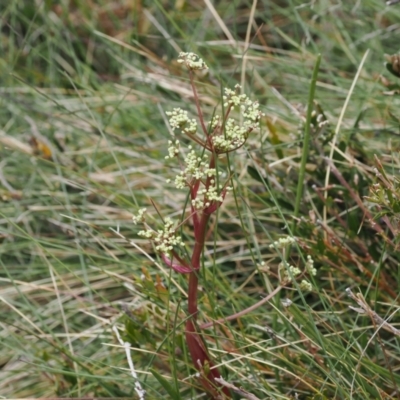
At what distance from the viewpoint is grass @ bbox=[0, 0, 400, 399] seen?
3.74 feet

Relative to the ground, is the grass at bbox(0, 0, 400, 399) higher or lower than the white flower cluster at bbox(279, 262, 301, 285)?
lower

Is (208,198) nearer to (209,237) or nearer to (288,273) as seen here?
(288,273)

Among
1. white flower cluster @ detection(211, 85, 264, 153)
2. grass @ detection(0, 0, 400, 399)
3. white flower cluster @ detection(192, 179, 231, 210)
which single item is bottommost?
grass @ detection(0, 0, 400, 399)

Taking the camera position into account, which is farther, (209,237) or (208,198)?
(209,237)

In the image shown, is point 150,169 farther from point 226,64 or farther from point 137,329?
point 226,64

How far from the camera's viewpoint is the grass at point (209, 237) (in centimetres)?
114

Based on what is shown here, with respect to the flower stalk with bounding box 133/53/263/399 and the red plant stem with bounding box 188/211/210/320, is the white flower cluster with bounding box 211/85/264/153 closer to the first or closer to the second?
the flower stalk with bounding box 133/53/263/399

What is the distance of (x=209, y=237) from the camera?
1635 millimetres

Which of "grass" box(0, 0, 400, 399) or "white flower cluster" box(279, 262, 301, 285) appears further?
"grass" box(0, 0, 400, 399)

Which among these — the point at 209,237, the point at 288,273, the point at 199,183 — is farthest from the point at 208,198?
the point at 209,237

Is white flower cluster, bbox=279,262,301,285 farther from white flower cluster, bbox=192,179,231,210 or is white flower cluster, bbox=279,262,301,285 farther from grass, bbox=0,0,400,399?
white flower cluster, bbox=192,179,231,210

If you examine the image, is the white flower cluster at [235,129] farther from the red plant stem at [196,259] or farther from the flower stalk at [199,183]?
the red plant stem at [196,259]

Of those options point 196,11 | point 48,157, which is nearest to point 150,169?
point 48,157

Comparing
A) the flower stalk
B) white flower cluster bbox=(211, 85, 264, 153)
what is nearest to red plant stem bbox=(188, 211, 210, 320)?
the flower stalk
